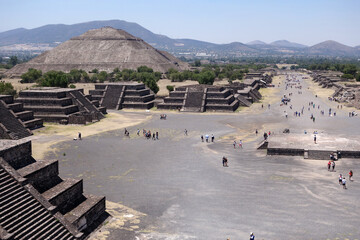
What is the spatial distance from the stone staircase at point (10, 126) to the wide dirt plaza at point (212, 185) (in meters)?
3.32

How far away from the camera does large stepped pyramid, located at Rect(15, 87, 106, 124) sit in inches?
2221

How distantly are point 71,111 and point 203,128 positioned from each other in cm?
2322

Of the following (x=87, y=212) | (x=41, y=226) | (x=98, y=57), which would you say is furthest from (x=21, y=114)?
(x=98, y=57)

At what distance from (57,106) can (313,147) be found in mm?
40965

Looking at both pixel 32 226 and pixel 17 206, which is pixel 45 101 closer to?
pixel 17 206

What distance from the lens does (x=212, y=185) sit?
28203mm

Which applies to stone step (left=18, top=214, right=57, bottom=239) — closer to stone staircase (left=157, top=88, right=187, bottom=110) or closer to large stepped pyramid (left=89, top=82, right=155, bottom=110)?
stone staircase (left=157, top=88, right=187, bottom=110)

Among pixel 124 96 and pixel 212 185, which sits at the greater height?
pixel 124 96

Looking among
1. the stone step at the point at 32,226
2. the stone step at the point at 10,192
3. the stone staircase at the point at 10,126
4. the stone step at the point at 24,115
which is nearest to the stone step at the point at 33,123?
the stone step at the point at 24,115

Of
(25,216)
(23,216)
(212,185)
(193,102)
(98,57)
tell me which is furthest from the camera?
(98,57)

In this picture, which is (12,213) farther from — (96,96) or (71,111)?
(96,96)

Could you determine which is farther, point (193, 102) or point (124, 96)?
point (124, 96)

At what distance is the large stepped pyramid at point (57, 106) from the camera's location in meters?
56.4

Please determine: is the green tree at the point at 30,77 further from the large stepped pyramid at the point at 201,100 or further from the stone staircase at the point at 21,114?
the stone staircase at the point at 21,114
